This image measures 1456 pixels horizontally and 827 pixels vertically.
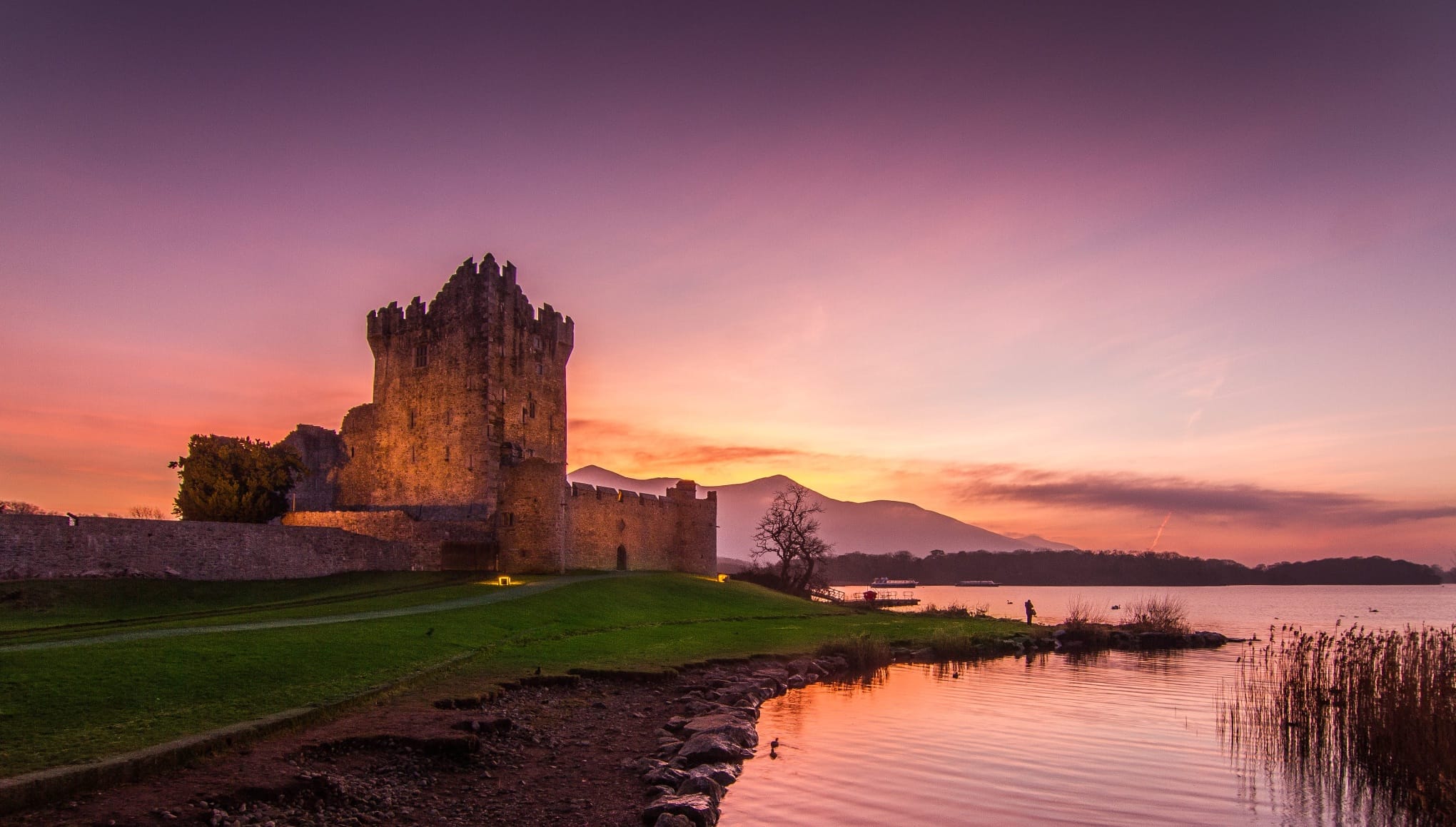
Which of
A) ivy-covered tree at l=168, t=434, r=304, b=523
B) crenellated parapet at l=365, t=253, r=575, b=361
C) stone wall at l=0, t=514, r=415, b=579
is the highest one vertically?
crenellated parapet at l=365, t=253, r=575, b=361

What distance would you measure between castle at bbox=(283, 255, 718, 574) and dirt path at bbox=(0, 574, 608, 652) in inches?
396

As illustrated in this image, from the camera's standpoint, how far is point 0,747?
404 inches

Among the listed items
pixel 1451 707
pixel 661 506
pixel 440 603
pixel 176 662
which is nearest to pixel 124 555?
pixel 440 603

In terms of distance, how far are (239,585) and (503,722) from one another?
25.0 m

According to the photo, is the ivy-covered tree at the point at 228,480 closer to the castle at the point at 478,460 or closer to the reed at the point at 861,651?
the castle at the point at 478,460

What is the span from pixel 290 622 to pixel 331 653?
17.6 ft

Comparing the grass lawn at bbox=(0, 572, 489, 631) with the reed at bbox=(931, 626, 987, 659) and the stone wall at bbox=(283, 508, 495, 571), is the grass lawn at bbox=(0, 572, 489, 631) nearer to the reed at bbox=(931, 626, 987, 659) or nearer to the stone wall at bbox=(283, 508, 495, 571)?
the stone wall at bbox=(283, 508, 495, 571)

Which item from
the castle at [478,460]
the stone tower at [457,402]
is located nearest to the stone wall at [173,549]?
the castle at [478,460]

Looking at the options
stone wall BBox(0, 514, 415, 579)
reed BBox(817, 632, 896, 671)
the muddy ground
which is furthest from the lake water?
stone wall BBox(0, 514, 415, 579)

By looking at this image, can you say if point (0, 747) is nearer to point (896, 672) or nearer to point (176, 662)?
point (176, 662)

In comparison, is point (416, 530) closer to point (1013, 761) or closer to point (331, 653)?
point (331, 653)

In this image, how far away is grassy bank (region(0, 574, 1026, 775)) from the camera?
39.0 ft

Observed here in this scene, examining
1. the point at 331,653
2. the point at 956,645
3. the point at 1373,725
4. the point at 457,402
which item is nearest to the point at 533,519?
the point at 457,402

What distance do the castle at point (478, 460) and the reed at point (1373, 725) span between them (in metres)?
35.2
